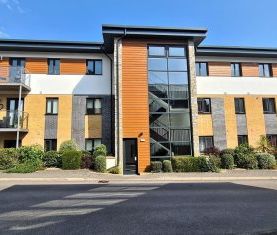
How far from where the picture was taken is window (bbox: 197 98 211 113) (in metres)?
23.2

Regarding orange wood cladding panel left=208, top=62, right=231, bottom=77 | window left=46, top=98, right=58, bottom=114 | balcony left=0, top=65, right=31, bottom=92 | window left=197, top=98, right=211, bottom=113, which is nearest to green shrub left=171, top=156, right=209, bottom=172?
window left=197, top=98, right=211, bottom=113

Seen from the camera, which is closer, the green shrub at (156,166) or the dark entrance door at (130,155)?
the green shrub at (156,166)

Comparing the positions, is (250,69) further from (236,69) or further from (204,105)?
(204,105)

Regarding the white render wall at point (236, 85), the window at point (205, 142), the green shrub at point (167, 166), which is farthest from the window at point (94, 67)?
the window at point (205, 142)

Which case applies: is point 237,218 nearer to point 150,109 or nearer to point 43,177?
point 43,177

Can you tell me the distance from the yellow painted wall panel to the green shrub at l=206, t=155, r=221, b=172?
8.07 metres

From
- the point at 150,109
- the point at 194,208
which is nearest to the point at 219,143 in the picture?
the point at 150,109

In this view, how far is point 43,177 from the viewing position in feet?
50.5

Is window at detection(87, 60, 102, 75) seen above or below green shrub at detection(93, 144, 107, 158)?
above

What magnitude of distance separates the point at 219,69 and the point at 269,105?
523 centimetres

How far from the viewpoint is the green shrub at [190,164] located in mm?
18281

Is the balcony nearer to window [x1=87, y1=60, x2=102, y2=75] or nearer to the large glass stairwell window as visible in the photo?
window [x1=87, y1=60, x2=102, y2=75]

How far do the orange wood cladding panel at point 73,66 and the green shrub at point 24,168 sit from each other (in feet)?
25.2

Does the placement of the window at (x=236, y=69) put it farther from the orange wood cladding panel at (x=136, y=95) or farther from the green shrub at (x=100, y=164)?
the green shrub at (x=100, y=164)
